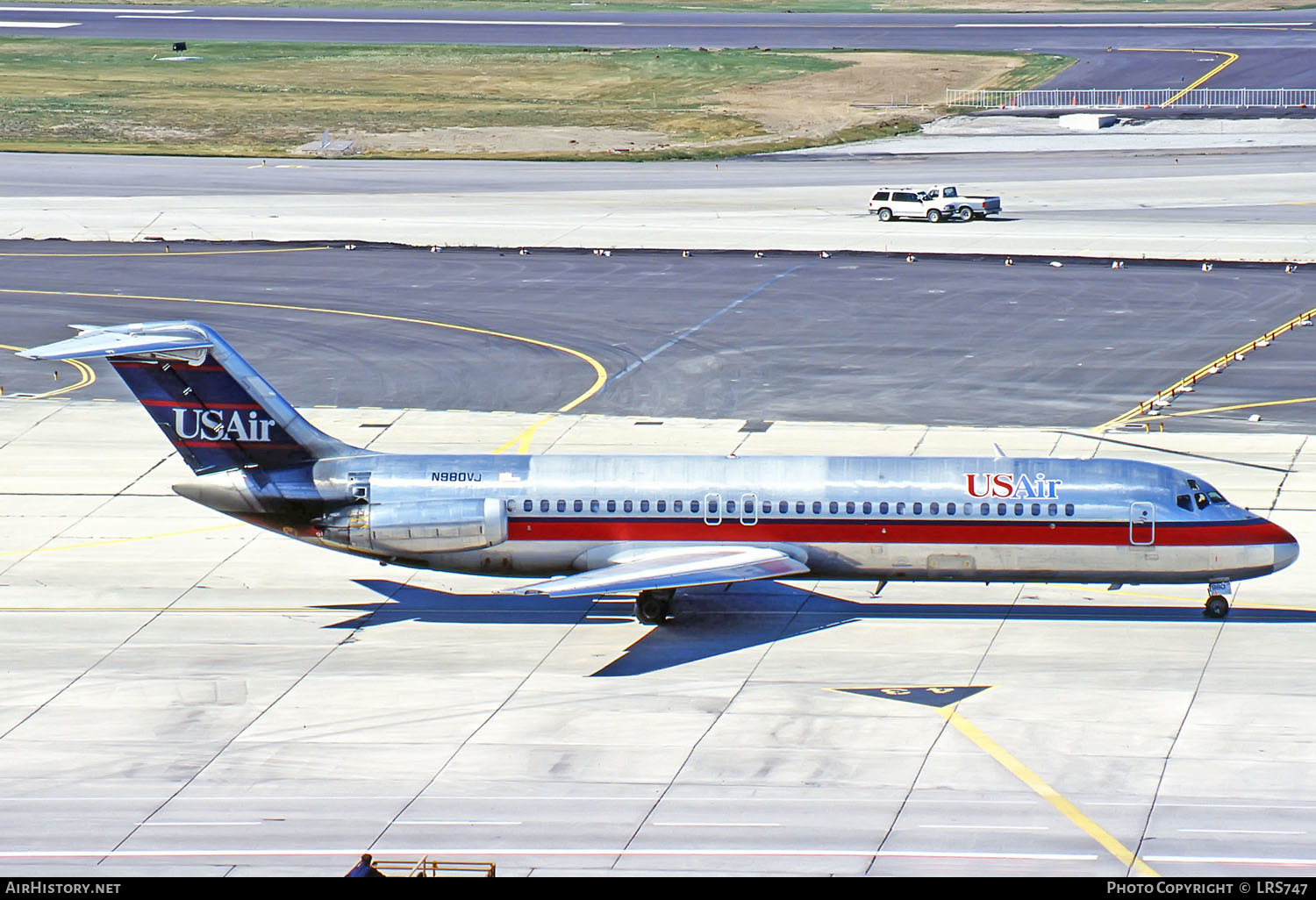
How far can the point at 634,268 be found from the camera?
79.4 m

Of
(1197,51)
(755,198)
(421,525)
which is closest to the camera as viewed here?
(421,525)

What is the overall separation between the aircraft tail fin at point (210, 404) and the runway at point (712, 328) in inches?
754

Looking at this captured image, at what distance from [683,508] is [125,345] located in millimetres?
12469

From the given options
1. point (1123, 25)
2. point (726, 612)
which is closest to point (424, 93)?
point (1123, 25)

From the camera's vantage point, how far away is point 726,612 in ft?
130

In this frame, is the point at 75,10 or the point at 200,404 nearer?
the point at 200,404

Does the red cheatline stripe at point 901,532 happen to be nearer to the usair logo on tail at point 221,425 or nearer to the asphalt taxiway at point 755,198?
the usair logo on tail at point 221,425

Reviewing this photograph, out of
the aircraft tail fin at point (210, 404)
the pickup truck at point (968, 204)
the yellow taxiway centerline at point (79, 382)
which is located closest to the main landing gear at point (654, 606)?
the aircraft tail fin at point (210, 404)

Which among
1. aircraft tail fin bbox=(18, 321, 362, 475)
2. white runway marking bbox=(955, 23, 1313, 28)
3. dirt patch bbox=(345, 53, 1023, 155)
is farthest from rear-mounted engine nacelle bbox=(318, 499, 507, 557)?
white runway marking bbox=(955, 23, 1313, 28)

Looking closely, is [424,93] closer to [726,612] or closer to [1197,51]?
[1197,51]

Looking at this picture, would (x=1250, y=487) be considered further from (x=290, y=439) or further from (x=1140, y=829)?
(x=290, y=439)

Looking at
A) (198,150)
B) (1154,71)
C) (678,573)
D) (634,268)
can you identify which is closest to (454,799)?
(678,573)

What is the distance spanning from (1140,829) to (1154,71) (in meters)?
116

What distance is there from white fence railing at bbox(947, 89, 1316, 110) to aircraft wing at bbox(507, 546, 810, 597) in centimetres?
9401
